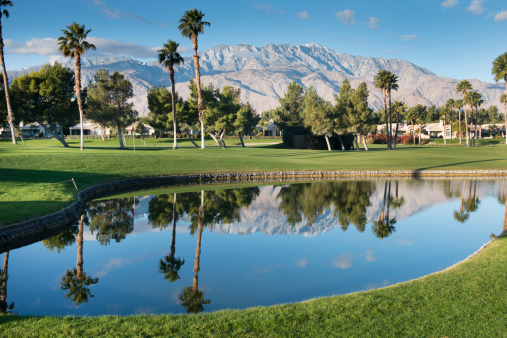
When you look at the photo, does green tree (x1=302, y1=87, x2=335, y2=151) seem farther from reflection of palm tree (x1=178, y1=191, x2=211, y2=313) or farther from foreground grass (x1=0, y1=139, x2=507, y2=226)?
reflection of palm tree (x1=178, y1=191, x2=211, y2=313)

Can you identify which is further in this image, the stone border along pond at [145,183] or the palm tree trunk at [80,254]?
the stone border along pond at [145,183]

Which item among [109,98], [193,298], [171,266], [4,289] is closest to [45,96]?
[109,98]

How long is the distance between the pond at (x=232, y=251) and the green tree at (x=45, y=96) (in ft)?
129

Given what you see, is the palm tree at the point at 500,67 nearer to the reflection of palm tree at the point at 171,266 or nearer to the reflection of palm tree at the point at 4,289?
the reflection of palm tree at the point at 171,266

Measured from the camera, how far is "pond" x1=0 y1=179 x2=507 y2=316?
1041cm

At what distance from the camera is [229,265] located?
13.0 meters

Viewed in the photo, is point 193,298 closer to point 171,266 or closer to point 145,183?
point 171,266

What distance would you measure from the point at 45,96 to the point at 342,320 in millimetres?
61440

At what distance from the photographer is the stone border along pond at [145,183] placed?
15.4m

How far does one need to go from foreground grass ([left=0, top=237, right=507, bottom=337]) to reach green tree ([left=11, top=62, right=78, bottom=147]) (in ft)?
186

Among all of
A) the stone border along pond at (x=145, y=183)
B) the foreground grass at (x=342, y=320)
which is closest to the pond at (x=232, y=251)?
the stone border along pond at (x=145, y=183)

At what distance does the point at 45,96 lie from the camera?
59000 millimetres

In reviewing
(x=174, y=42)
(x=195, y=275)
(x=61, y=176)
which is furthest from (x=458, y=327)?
(x=174, y=42)

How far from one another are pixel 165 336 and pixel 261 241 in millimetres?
9427
